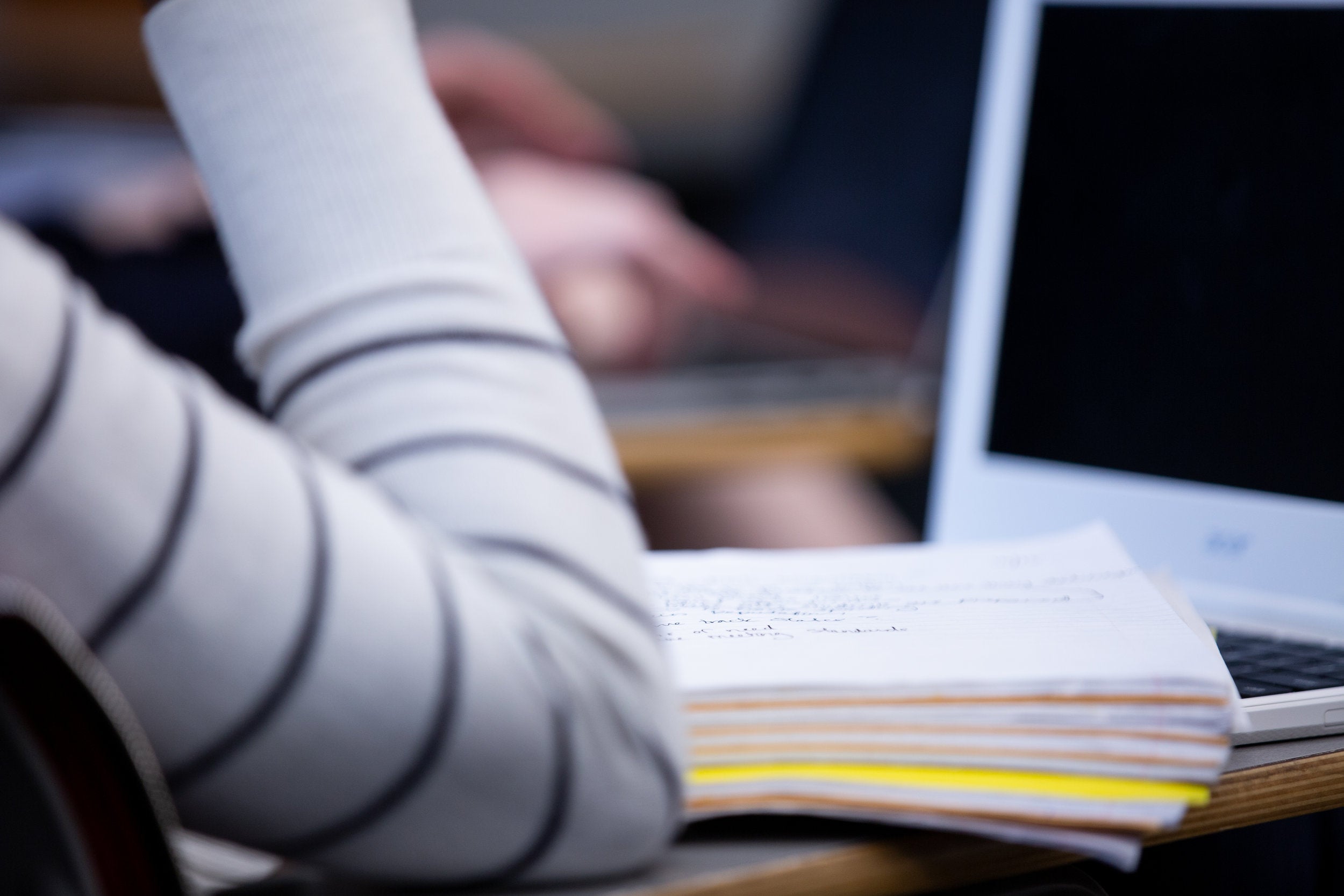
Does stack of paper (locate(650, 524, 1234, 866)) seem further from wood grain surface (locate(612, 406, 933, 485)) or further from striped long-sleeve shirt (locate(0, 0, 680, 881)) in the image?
wood grain surface (locate(612, 406, 933, 485))

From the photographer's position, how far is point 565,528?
0.89 ft

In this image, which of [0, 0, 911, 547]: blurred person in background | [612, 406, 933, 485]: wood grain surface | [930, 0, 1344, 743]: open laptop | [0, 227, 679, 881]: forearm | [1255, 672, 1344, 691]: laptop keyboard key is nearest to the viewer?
[0, 227, 679, 881]: forearm

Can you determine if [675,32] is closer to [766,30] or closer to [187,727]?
[766,30]

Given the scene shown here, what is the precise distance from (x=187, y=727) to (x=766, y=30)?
9.48ft

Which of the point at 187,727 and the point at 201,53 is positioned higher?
the point at 201,53

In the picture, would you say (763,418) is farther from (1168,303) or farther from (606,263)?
(1168,303)

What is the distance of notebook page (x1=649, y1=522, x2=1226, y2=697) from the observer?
31 cm

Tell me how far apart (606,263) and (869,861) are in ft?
3.16

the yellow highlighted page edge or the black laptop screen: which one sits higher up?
the black laptop screen

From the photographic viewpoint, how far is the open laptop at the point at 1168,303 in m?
0.54

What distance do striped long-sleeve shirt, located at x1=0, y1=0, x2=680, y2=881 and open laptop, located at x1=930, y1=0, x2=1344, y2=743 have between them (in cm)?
29

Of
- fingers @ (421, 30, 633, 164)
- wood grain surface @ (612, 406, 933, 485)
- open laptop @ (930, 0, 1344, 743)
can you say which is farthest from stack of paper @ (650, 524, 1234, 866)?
fingers @ (421, 30, 633, 164)

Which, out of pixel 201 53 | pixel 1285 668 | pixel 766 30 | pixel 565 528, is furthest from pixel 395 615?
pixel 766 30

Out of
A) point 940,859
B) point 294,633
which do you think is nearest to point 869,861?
point 940,859
